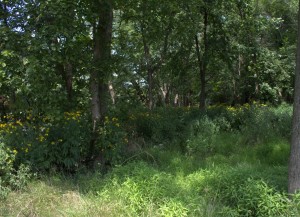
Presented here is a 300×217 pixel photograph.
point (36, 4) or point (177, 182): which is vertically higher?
point (36, 4)

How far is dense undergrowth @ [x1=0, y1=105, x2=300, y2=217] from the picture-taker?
5086mm

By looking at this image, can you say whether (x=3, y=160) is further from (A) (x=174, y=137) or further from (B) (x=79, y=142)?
(A) (x=174, y=137)

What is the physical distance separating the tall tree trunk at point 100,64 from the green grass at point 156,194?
151cm

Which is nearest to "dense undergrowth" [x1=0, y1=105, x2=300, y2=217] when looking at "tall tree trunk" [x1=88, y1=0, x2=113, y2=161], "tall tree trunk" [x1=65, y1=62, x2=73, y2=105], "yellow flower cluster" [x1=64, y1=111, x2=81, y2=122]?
"yellow flower cluster" [x1=64, y1=111, x2=81, y2=122]

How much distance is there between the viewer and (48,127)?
7.44 m

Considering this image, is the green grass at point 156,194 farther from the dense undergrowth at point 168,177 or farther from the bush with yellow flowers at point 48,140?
the bush with yellow flowers at point 48,140

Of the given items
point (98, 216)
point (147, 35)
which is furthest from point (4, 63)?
point (147, 35)

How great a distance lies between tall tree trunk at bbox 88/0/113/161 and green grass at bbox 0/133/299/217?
1.51 metres

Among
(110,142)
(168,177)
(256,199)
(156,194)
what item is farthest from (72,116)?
(256,199)

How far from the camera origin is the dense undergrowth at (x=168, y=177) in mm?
5086

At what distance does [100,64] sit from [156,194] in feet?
11.9

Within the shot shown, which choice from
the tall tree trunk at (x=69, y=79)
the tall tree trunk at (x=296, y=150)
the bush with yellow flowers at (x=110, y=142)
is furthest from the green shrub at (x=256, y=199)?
the tall tree trunk at (x=69, y=79)

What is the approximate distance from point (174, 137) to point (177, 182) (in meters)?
3.88

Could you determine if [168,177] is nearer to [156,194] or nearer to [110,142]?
[156,194]
